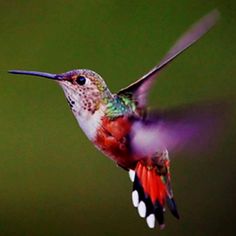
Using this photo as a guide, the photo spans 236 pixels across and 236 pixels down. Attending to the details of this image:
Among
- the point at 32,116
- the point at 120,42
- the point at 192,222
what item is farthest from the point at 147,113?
the point at 192,222

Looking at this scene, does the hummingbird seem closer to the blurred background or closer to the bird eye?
the bird eye

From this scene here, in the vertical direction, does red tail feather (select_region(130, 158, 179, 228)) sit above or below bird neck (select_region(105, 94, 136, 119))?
below

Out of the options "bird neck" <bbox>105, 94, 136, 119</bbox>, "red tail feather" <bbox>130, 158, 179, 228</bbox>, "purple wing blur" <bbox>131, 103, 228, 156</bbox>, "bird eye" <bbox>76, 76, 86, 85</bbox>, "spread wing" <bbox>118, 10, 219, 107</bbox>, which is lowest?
"red tail feather" <bbox>130, 158, 179, 228</bbox>

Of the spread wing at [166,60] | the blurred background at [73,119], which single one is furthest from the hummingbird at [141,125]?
the blurred background at [73,119]

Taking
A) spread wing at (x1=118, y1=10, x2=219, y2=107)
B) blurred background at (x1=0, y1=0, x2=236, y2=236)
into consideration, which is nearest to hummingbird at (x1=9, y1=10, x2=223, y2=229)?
spread wing at (x1=118, y1=10, x2=219, y2=107)

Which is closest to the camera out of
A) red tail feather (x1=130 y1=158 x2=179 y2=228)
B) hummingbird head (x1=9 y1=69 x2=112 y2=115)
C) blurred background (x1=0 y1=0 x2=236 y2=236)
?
hummingbird head (x1=9 y1=69 x2=112 y2=115)

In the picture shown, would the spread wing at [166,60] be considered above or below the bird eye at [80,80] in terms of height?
below

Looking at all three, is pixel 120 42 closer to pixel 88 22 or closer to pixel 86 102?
pixel 88 22

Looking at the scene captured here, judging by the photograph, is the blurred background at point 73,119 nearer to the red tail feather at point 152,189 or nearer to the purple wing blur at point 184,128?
the red tail feather at point 152,189
